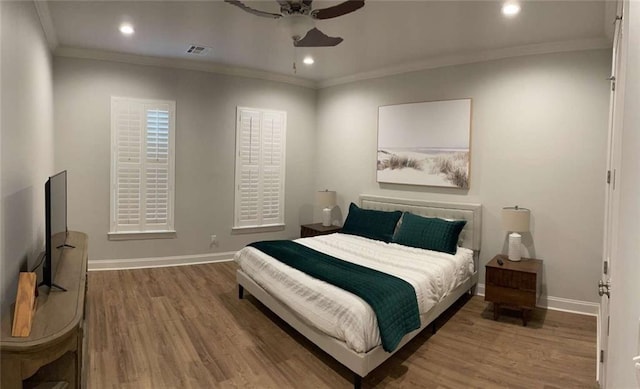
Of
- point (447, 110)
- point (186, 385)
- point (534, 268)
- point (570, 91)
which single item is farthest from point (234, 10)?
point (534, 268)

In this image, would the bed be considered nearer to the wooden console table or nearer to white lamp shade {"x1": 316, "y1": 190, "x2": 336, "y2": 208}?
white lamp shade {"x1": 316, "y1": 190, "x2": 336, "y2": 208}

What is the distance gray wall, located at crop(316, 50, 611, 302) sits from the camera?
380 centimetres

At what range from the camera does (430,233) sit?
4.21m

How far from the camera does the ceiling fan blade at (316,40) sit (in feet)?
9.78

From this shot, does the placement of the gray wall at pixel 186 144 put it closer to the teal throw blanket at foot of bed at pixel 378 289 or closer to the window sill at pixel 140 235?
the window sill at pixel 140 235

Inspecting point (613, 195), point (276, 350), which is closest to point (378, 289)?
point (276, 350)

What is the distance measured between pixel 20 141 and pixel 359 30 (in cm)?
307

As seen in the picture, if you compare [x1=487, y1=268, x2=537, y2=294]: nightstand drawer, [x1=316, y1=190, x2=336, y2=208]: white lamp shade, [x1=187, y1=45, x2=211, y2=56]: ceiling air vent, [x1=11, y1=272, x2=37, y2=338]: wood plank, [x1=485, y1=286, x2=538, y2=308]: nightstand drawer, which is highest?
[x1=187, y1=45, x2=211, y2=56]: ceiling air vent

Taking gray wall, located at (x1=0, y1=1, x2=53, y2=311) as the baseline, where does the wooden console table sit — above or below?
below

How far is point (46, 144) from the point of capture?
12.8 ft

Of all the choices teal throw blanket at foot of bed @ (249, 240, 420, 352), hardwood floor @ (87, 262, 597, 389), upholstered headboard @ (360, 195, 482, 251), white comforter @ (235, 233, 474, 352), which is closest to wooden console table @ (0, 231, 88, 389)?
hardwood floor @ (87, 262, 597, 389)

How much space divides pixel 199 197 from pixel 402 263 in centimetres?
324

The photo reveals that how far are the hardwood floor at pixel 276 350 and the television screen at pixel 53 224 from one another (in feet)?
2.66

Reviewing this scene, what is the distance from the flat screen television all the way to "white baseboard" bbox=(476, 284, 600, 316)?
4497 mm
